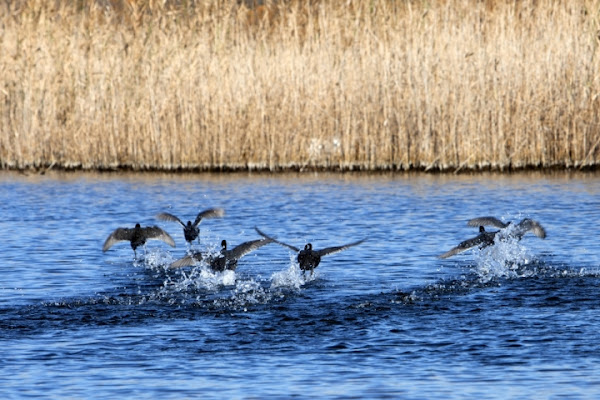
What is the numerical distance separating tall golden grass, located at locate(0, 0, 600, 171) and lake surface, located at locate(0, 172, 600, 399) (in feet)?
5.26

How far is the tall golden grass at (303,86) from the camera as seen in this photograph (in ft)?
58.3

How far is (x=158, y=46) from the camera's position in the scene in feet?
62.9

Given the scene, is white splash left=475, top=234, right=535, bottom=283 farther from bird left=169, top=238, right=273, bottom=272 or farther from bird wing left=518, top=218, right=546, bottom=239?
bird left=169, top=238, right=273, bottom=272

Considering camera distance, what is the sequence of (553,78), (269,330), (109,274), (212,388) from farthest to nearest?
(553,78)
(109,274)
(269,330)
(212,388)

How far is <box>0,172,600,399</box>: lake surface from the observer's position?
7055 millimetres

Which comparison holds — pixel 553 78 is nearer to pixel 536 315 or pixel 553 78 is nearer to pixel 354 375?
pixel 536 315

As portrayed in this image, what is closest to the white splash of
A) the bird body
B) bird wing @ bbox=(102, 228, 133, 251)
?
the bird body

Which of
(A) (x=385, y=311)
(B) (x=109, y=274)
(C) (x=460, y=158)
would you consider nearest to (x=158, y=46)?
(C) (x=460, y=158)

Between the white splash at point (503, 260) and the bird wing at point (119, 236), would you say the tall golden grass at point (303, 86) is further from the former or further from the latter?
the bird wing at point (119, 236)

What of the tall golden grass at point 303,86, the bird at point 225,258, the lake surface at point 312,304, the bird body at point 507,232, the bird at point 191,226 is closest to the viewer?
the lake surface at point 312,304

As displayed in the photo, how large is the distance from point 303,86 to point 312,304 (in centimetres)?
936

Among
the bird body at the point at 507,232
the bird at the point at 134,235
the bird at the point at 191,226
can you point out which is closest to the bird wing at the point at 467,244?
the bird body at the point at 507,232

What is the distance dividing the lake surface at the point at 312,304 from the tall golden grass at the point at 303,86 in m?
1.60

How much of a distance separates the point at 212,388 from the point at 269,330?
1573 millimetres
